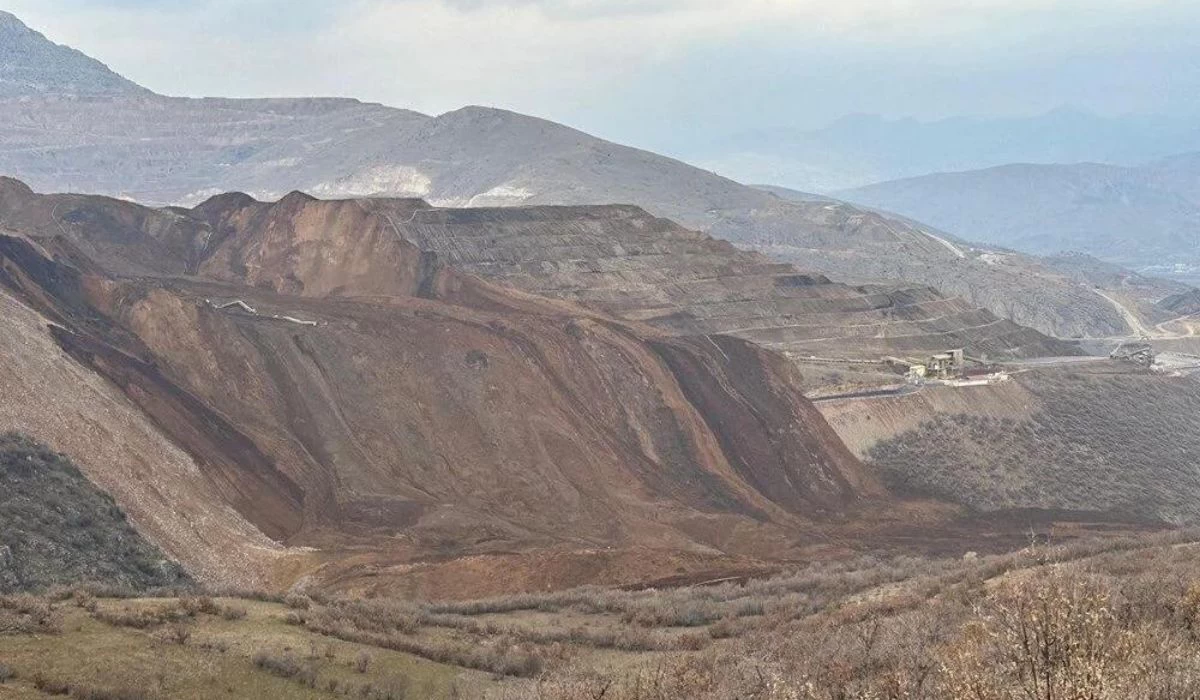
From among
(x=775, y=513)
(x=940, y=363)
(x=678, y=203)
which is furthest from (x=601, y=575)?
(x=678, y=203)

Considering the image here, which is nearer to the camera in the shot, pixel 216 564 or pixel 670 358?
pixel 216 564

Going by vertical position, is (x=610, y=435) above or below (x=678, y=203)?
below

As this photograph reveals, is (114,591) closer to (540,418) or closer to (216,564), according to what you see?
(216,564)

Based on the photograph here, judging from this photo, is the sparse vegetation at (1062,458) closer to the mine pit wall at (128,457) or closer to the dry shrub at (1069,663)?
the mine pit wall at (128,457)

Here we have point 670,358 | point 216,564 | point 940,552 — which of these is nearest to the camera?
point 216,564

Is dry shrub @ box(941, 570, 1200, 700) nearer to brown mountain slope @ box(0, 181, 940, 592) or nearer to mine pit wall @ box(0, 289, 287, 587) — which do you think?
mine pit wall @ box(0, 289, 287, 587)

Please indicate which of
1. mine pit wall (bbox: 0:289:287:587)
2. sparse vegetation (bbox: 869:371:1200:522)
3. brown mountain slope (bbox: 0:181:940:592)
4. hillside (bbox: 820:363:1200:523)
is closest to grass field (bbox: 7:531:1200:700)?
mine pit wall (bbox: 0:289:287:587)

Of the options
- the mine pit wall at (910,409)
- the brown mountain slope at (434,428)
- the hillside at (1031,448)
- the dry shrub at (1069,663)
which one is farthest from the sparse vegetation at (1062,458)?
the dry shrub at (1069,663)

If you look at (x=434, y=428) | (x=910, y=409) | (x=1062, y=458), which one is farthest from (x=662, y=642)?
(x=1062, y=458)
